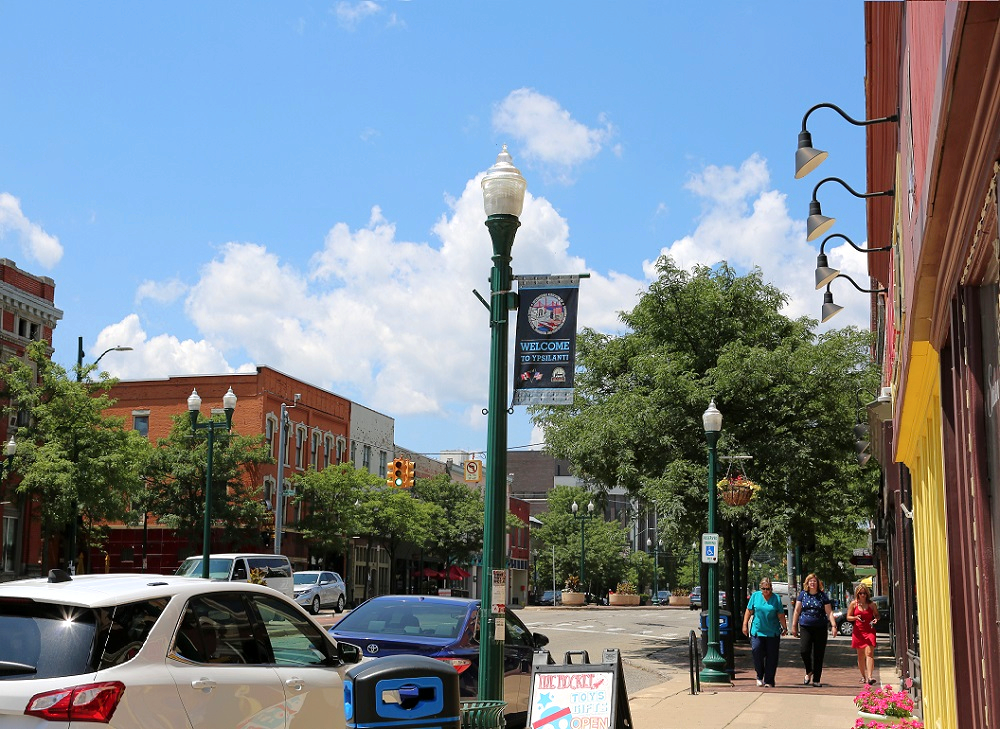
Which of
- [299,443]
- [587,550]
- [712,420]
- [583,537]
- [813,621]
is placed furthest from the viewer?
[587,550]

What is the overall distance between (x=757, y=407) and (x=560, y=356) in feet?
57.7

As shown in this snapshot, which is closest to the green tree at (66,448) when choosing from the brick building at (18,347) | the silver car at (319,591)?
the brick building at (18,347)

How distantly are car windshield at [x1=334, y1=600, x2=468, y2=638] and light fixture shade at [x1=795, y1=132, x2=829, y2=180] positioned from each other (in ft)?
18.9

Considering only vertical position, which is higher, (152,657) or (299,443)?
(299,443)

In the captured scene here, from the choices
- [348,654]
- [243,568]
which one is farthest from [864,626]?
[243,568]

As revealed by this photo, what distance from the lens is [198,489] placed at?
5003cm

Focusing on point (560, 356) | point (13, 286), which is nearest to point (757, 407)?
point (560, 356)

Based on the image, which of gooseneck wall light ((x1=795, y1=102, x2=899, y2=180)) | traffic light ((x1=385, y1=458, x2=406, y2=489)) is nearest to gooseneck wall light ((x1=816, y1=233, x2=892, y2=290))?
gooseneck wall light ((x1=795, y1=102, x2=899, y2=180))

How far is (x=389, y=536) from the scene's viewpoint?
6288 centimetres

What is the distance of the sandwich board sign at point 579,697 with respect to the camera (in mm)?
8711

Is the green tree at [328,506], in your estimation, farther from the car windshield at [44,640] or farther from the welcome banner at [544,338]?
the car windshield at [44,640]

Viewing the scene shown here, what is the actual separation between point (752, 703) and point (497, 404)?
9.01 metres

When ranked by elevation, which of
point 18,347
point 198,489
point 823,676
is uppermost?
point 18,347

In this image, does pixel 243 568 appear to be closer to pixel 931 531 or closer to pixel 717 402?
pixel 717 402
